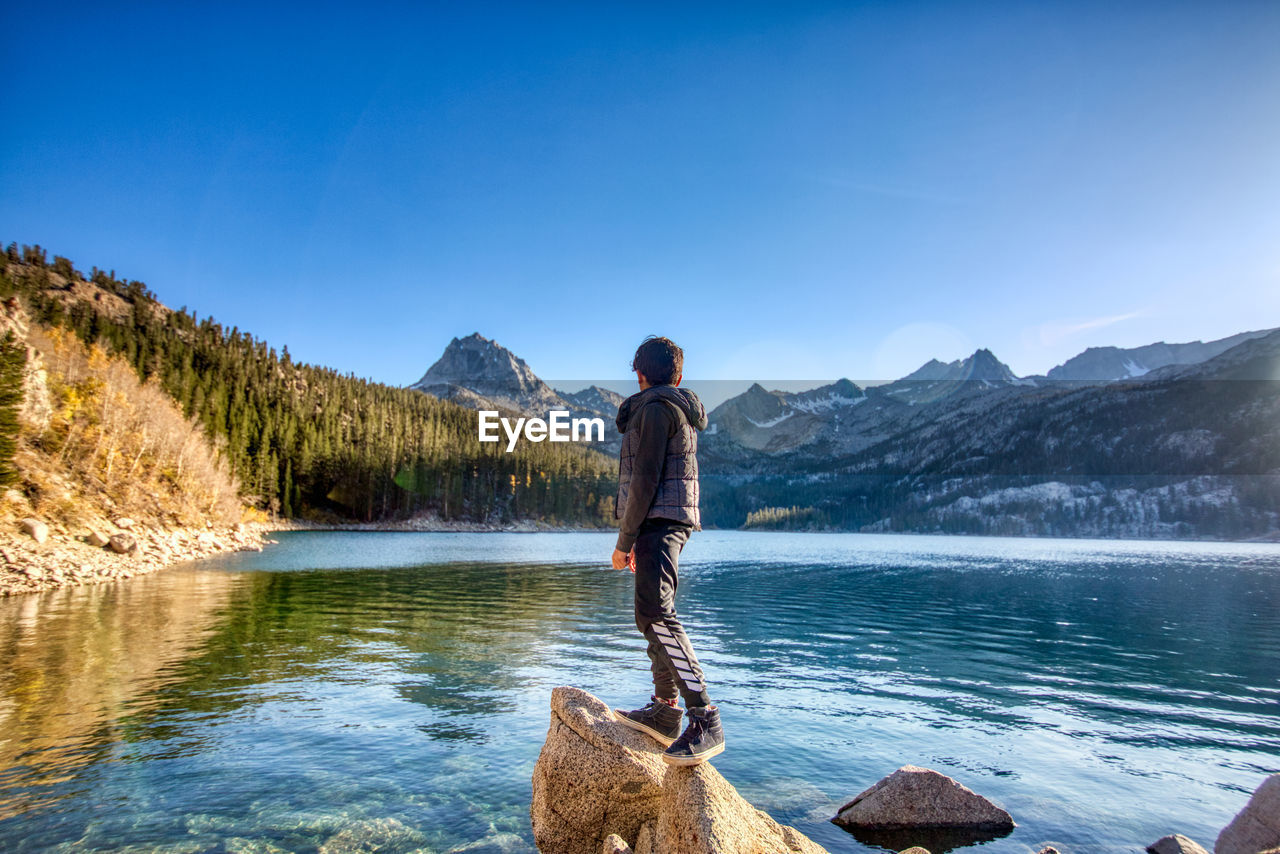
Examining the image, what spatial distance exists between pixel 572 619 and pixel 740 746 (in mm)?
14946

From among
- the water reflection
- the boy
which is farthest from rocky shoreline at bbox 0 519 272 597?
the boy

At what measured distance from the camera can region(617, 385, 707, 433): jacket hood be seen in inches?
235

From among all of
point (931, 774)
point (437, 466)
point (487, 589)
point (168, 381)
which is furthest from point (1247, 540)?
point (168, 381)

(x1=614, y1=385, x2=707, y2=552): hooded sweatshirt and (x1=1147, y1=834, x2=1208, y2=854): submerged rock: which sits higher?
(x1=614, y1=385, x2=707, y2=552): hooded sweatshirt

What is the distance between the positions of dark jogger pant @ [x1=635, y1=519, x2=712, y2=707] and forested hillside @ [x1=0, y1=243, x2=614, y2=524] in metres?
91.6

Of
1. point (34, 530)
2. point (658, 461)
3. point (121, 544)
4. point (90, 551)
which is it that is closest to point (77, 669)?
point (658, 461)

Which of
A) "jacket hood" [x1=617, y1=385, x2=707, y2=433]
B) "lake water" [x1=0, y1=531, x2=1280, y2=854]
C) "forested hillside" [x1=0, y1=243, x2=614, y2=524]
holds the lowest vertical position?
"lake water" [x1=0, y1=531, x2=1280, y2=854]

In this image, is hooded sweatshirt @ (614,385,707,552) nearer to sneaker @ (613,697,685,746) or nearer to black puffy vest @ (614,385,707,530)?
black puffy vest @ (614,385,707,530)

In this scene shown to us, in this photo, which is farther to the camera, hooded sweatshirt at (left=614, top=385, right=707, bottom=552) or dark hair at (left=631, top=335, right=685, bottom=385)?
dark hair at (left=631, top=335, right=685, bottom=385)

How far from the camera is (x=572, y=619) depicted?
81.9ft

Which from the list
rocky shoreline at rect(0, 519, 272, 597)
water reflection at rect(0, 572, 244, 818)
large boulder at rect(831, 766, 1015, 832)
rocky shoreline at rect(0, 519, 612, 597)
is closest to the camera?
large boulder at rect(831, 766, 1015, 832)

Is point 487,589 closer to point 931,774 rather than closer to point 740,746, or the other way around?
point 740,746

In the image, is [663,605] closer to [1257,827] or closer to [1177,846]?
[1177,846]

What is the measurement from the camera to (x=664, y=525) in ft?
19.6
